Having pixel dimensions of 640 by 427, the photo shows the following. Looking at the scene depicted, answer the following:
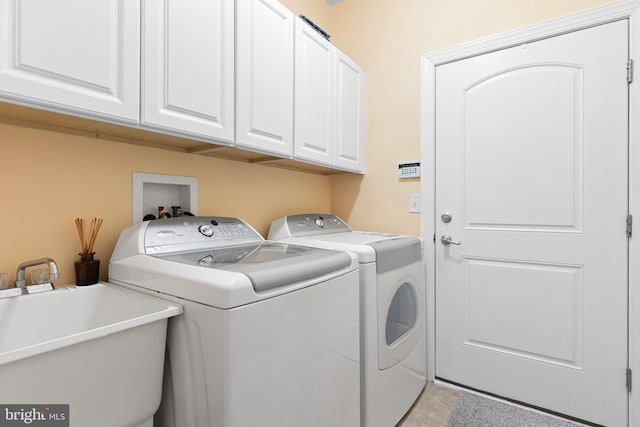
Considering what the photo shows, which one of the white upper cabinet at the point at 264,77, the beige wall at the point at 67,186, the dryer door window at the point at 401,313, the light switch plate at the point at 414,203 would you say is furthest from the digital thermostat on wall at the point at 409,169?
the beige wall at the point at 67,186

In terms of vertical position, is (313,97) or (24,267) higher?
(313,97)

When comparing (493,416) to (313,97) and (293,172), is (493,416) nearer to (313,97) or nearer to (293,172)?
(293,172)

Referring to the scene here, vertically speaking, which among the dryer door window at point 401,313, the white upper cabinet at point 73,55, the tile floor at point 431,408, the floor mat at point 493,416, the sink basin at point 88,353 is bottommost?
the tile floor at point 431,408

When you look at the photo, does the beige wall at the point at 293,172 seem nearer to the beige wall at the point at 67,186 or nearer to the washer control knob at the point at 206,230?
the beige wall at the point at 67,186

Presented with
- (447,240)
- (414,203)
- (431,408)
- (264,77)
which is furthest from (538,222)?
(264,77)

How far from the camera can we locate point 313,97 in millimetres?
1818

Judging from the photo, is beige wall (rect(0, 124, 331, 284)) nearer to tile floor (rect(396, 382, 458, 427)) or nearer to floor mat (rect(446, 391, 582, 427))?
tile floor (rect(396, 382, 458, 427))

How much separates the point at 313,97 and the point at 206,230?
99cm

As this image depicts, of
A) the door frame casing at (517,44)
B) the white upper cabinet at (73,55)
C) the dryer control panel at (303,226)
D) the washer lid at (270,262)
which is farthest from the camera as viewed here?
the dryer control panel at (303,226)

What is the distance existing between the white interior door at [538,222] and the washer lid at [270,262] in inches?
44.1

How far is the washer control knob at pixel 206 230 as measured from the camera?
139 cm

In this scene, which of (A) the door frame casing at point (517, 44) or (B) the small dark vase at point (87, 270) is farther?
(A) the door frame casing at point (517, 44)

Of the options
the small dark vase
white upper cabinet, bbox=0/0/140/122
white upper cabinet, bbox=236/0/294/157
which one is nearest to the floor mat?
white upper cabinet, bbox=236/0/294/157

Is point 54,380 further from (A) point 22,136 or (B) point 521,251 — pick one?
(B) point 521,251
